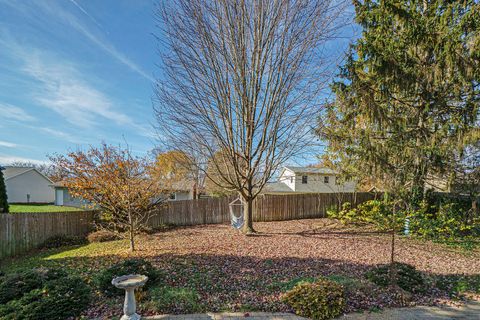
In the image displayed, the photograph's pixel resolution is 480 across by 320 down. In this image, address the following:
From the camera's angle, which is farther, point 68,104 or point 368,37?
point 68,104

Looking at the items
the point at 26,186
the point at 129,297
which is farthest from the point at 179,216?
the point at 26,186

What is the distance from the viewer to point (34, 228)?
898 centimetres

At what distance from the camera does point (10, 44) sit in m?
5.61

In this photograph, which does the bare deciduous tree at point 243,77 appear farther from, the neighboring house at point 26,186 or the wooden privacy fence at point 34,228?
the neighboring house at point 26,186

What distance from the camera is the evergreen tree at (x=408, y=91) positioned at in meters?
7.21

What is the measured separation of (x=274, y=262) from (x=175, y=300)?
2.75 meters

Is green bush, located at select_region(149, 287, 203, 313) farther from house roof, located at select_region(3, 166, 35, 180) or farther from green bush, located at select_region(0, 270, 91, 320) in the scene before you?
house roof, located at select_region(3, 166, 35, 180)

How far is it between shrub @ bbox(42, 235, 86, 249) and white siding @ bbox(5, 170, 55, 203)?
812 inches

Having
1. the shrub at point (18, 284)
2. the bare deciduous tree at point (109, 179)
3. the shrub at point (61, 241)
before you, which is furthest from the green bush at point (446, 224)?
the shrub at point (61, 241)

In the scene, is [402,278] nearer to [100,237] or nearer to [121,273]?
[121,273]

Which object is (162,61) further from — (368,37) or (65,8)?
(368,37)

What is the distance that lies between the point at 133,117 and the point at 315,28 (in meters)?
7.15

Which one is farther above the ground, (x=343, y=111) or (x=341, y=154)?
(x=343, y=111)

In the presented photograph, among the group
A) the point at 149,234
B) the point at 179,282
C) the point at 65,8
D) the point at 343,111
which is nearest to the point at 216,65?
the point at 65,8
